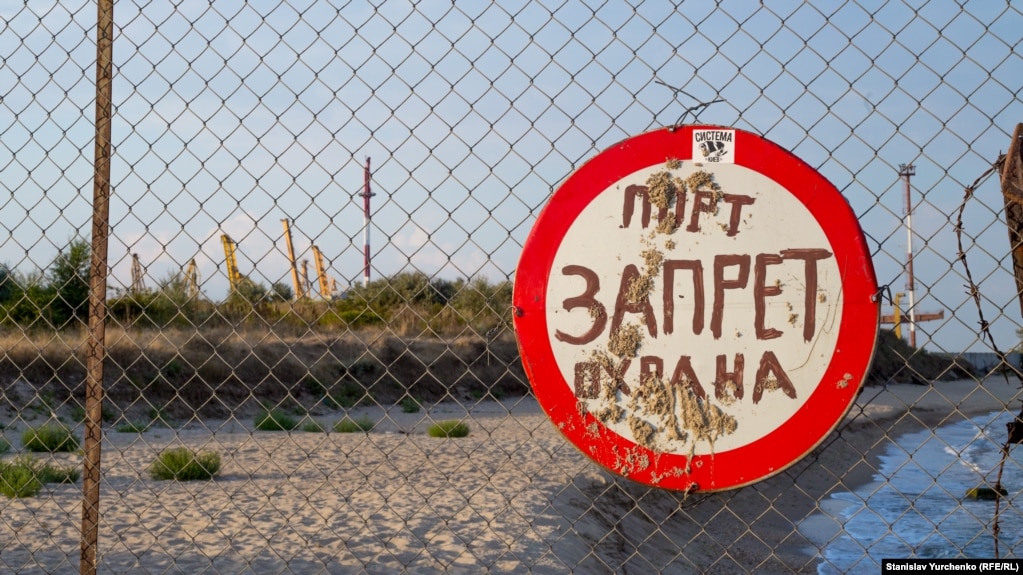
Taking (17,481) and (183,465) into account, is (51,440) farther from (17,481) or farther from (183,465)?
(17,481)

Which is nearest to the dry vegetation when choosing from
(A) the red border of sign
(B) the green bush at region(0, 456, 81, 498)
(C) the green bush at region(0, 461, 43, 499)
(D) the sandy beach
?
(D) the sandy beach

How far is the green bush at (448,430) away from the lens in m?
13.7

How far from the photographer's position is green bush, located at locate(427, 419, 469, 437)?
44.8 feet

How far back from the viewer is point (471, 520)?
298 inches

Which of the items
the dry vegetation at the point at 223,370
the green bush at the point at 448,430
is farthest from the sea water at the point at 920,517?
the dry vegetation at the point at 223,370

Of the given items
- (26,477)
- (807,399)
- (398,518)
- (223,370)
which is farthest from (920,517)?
(223,370)

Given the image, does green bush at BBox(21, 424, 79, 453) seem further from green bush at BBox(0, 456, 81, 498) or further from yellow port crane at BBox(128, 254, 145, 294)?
yellow port crane at BBox(128, 254, 145, 294)

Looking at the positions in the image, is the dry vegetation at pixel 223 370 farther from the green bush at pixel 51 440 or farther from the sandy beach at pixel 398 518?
the sandy beach at pixel 398 518

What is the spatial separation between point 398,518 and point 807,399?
5201 mm

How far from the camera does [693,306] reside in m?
2.43

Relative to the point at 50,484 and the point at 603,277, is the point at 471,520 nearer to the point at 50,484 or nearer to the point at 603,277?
the point at 50,484

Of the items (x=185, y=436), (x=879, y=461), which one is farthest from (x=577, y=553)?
(x=879, y=461)

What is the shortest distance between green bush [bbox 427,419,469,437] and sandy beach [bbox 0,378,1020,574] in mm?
177

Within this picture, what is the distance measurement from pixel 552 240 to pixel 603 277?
0.56 ft
